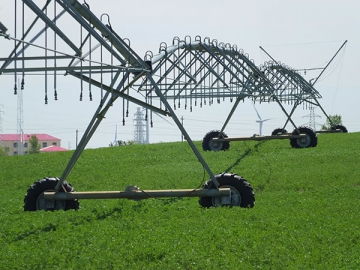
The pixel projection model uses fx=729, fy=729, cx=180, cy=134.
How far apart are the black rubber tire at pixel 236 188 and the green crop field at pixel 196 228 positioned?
30 cm

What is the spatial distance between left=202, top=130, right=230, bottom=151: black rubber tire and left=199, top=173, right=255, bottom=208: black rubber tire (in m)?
15.3

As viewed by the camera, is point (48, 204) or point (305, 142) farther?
point (305, 142)

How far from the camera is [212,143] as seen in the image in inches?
1182

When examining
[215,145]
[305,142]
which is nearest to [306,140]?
[305,142]

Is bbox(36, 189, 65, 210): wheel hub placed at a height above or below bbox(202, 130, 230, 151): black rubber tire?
below

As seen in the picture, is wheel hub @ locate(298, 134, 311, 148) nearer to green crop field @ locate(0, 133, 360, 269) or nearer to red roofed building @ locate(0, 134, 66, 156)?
green crop field @ locate(0, 133, 360, 269)

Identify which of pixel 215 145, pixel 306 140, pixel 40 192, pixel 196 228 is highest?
pixel 306 140

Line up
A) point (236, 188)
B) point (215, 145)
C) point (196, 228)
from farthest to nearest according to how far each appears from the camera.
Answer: point (215, 145) < point (236, 188) < point (196, 228)

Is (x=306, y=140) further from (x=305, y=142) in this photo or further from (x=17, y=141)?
(x=17, y=141)

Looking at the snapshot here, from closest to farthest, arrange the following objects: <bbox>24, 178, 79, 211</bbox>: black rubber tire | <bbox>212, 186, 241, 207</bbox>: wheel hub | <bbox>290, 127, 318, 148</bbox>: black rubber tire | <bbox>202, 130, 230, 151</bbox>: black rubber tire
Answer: <bbox>212, 186, 241, 207</bbox>: wheel hub, <bbox>24, 178, 79, 211</bbox>: black rubber tire, <bbox>290, 127, 318, 148</bbox>: black rubber tire, <bbox>202, 130, 230, 151</bbox>: black rubber tire

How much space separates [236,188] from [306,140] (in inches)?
630

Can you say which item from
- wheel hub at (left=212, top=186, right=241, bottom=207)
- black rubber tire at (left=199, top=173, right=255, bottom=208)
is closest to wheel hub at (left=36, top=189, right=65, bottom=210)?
black rubber tire at (left=199, top=173, right=255, bottom=208)

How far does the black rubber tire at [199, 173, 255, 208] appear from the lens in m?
14.3

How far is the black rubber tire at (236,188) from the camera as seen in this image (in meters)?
14.3
